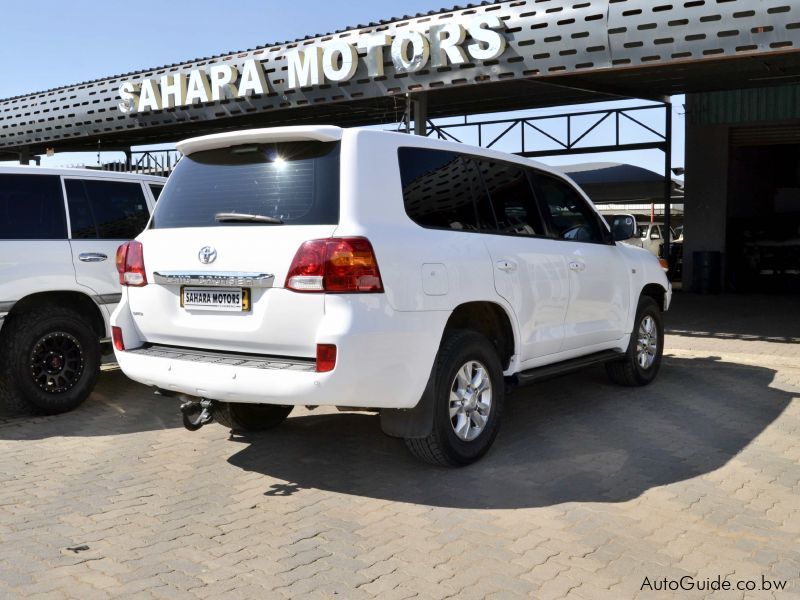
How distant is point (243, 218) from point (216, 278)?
36 centimetres

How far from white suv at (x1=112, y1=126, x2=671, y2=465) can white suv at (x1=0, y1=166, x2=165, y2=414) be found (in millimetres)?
1528

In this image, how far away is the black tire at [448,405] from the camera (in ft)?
15.0

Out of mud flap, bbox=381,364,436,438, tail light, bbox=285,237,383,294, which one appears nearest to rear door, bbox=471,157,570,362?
mud flap, bbox=381,364,436,438

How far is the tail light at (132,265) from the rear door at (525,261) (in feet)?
6.92

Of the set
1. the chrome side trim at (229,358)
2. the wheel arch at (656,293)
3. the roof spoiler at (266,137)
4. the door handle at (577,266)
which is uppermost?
the roof spoiler at (266,137)

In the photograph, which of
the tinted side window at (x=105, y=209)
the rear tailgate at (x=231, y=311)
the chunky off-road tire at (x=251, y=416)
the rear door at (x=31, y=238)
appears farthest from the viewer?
the tinted side window at (x=105, y=209)

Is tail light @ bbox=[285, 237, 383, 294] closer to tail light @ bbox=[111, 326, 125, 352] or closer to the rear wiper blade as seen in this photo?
the rear wiper blade

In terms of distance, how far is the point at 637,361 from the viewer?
7.18 meters

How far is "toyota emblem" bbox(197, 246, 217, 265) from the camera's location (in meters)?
4.43

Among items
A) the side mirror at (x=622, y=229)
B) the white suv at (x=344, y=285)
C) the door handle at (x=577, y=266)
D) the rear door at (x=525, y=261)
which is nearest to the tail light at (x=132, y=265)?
the white suv at (x=344, y=285)

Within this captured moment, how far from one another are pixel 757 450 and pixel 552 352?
150 centimetres

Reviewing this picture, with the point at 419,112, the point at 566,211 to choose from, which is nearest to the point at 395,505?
the point at 566,211

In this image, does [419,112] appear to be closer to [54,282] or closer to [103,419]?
[54,282]

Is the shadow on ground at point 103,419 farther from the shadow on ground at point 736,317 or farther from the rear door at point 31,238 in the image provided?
the shadow on ground at point 736,317
